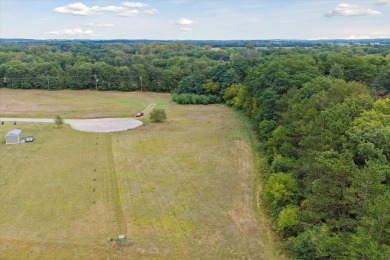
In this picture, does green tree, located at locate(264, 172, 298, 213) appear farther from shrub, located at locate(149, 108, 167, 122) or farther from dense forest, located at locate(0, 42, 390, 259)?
shrub, located at locate(149, 108, 167, 122)

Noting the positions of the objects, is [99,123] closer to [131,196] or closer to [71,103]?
[71,103]

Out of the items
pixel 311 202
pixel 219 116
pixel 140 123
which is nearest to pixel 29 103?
pixel 140 123

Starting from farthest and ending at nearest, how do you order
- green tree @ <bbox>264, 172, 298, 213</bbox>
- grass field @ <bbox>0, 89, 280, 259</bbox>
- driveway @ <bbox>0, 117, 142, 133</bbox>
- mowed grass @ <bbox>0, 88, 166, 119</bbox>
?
mowed grass @ <bbox>0, 88, 166, 119</bbox> → driveway @ <bbox>0, 117, 142, 133</bbox> → green tree @ <bbox>264, 172, 298, 213</bbox> → grass field @ <bbox>0, 89, 280, 259</bbox>

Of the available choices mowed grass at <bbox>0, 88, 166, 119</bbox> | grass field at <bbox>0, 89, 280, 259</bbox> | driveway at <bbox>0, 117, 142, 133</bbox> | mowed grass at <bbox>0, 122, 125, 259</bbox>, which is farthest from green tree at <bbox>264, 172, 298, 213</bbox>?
mowed grass at <bbox>0, 88, 166, 119</bbox>

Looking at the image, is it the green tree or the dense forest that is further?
the green tree

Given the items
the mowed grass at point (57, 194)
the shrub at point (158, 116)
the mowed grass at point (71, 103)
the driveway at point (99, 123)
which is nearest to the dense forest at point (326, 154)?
the mowed grass at point (57, 194)

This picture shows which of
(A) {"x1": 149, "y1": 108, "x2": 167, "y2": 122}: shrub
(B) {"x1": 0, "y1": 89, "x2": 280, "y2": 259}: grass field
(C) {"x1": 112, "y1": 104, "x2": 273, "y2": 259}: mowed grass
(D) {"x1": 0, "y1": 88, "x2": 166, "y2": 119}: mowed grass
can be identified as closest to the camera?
(B) {"x1": 0, "y1": 89, "x2": 280, "y2": 259}: grass field

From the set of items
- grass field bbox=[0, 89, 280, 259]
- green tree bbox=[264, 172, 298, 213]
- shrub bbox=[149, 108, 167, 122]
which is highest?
shrub bbox=[149, 108, 167, 122]
